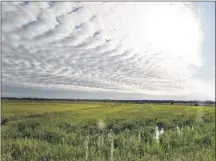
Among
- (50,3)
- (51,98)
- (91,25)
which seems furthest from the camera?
(51,98)

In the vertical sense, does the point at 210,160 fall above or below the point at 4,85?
below

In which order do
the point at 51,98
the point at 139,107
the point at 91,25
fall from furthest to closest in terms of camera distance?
the point at 139,107 < the point at 51,98 < the point at 91,25

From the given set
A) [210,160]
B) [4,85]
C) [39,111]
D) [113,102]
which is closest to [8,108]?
[4,85]

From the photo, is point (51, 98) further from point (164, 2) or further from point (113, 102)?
point (164, 2)

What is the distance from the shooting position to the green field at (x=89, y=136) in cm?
459

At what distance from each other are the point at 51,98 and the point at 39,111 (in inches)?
17.0

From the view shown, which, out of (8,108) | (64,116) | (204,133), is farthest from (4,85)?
(204,133)

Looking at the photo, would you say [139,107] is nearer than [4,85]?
No

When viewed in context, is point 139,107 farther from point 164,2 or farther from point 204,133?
point 164,2

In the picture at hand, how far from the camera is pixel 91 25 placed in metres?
4.53

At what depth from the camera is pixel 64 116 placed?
5211mm

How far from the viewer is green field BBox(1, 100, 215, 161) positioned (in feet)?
15.1

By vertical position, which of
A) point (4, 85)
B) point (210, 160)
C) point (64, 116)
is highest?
point (4, 85)

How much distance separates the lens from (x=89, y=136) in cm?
501
